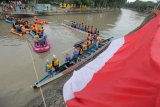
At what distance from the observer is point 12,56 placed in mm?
13234

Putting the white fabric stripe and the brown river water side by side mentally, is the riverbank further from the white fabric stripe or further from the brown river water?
the white fabric stripe

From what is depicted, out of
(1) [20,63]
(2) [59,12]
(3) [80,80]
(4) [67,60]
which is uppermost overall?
(2) [59,12]

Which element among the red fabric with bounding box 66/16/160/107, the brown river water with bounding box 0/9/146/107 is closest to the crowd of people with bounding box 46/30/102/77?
the brown river water with bounding box 0/9/146/107

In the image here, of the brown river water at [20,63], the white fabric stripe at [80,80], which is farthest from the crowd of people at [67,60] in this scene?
the white fabric stripe at [80,80]

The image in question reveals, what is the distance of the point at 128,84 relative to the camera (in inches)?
130

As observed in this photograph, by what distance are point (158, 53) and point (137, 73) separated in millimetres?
800

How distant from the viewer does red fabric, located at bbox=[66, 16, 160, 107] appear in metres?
2.92

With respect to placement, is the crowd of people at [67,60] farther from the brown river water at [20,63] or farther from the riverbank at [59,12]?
the riverbank at [59,12]

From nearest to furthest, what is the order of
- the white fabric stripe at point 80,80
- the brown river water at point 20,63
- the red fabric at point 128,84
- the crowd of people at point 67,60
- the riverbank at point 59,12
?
the red fabric at point 128,84 → the white fabric stripe at point 80,80 → the brown river water at point 20,63 → the crowd of people at point 67,60 → the riverbank at point 59,12

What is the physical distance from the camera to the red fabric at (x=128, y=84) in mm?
2918

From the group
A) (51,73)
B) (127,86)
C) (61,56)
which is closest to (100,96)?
(127,86)

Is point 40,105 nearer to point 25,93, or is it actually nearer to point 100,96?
point 25,93

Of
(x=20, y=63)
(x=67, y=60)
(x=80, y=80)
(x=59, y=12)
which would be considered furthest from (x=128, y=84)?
(x=59, y=12)

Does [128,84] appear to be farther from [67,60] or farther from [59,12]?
[59,12]
